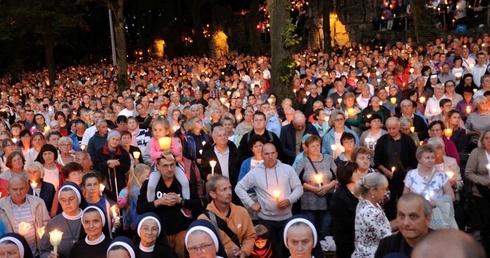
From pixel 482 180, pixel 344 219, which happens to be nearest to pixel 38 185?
pixel 344 219

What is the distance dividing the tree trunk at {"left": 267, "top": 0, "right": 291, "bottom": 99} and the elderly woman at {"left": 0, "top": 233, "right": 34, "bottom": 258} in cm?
1024

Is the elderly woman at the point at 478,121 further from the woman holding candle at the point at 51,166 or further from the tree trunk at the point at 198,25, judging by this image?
the tree trunk at the point at 198,25

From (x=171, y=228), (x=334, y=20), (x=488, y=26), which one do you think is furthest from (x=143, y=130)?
(x=334, y=20)

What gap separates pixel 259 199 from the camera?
726cm

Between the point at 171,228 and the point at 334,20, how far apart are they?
3169 centimetres

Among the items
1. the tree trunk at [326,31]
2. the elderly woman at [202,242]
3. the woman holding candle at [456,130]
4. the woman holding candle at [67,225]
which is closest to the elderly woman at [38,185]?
the woman holding candle at [67,225]

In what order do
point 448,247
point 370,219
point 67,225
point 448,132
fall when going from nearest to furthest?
1. point 448,247
2. point 370,219
3. point 67,225
4. point 448,132

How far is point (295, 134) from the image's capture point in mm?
9492

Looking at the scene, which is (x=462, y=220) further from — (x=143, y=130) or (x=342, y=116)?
(x=143, y=130)

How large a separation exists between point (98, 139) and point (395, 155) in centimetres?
452

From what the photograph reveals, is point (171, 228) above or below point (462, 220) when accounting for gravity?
above

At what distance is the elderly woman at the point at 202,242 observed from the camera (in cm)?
465

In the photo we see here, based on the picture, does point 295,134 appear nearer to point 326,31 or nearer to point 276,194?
point 276,194

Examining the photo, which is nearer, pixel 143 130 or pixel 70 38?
pixel 143 130
